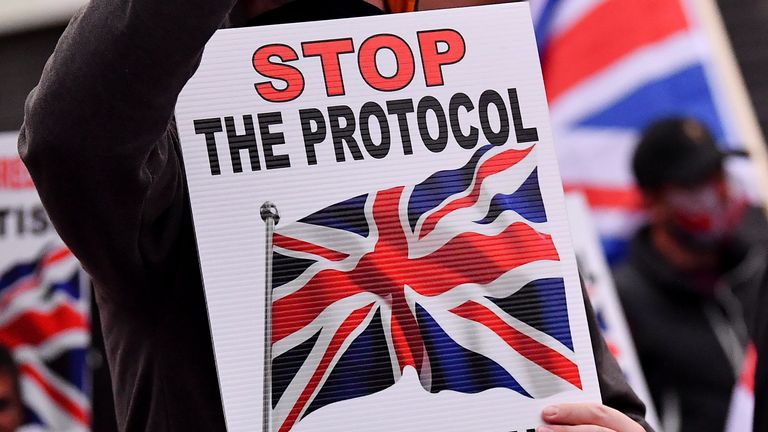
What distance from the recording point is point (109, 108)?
143cm

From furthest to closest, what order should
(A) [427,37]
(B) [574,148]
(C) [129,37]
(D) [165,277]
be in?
(B) [574,148]
(A) [427,37]
(D) [165,277]
(C) [129,37]

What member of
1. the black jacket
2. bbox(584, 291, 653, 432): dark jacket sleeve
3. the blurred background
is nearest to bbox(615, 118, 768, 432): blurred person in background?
the black jacket

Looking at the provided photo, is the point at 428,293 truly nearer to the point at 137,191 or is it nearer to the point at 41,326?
the point at 137,191

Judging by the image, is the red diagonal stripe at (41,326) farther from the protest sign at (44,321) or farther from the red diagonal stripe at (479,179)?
the red diagonal stripe at (479,179)

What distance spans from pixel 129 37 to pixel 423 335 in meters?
0.51

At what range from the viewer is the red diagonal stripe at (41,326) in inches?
148

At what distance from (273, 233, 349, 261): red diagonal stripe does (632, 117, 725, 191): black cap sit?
3.33 m

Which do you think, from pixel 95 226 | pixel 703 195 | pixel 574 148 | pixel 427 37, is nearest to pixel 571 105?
pixel 574 148

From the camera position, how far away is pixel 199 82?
1.66m

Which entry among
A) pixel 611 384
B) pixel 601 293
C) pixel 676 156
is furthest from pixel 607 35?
pixel 611 384

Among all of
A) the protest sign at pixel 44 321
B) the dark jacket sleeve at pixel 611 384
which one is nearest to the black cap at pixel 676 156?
the protest sign at pixel 44 321

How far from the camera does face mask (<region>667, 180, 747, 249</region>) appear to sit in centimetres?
484

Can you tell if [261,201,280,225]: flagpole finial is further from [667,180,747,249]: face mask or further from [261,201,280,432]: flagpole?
[667,180,747,249]: face mask

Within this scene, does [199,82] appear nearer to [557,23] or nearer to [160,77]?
[160,77]
